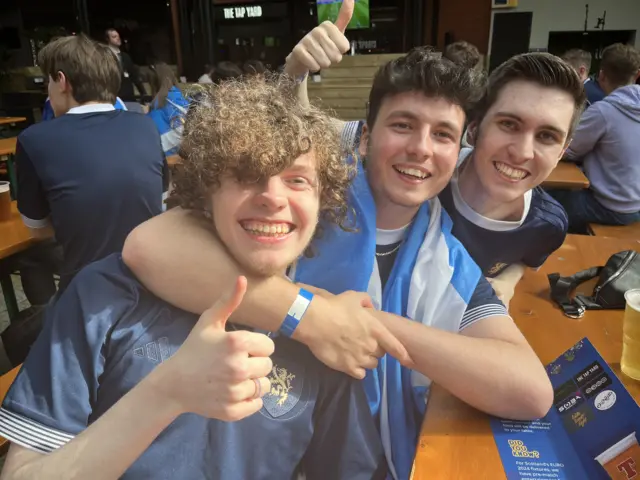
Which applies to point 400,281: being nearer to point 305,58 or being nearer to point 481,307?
point 481,307

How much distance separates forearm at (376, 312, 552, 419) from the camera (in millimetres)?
851

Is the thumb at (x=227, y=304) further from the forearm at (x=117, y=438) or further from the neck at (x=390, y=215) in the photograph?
the neck at (x=390, y=215)

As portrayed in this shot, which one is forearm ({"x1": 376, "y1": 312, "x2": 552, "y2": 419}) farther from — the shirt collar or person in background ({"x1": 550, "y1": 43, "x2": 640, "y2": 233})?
person in background ({"x1": 550, "y1": 43, "x2": 640, "y2": 233})

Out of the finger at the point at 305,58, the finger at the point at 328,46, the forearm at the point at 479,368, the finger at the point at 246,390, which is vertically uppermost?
the finger at the point at 328,46

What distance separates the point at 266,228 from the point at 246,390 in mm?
255

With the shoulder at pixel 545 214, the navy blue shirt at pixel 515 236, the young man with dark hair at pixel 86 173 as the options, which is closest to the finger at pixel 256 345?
the navy blue shirt at pixel 515 236

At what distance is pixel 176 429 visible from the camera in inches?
29.3

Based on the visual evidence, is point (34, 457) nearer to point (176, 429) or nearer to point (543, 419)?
point (176, 429)

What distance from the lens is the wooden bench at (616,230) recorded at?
2.76 m

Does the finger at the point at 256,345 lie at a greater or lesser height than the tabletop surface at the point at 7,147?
greater

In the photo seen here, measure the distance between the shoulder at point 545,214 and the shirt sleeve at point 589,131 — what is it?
1682mm

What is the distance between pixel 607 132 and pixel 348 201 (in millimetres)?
2603

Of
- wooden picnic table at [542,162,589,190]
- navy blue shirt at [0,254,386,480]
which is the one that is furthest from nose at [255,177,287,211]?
wooden picnic table at [542,162,589,190]

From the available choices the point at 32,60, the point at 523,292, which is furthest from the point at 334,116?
the point at 32,60
